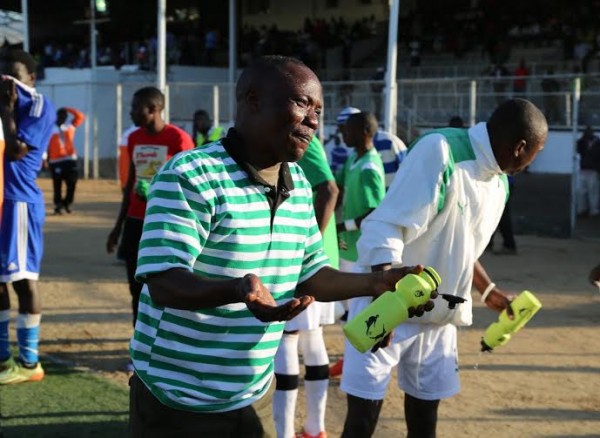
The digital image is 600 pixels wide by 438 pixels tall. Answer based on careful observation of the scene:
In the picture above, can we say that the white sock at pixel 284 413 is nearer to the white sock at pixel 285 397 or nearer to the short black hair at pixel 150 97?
the white sock at pixel 285 397

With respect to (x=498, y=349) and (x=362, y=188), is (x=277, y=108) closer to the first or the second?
(x=362, y=188)

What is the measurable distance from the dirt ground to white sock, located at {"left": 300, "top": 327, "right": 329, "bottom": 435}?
305mm

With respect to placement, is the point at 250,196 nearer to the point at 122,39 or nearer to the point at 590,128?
the point at 590,128

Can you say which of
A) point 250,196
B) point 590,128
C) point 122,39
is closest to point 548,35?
point 590,128

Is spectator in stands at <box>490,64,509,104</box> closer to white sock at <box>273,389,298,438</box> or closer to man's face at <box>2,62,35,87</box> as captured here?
man's face at <box>2,62,35,87</box>

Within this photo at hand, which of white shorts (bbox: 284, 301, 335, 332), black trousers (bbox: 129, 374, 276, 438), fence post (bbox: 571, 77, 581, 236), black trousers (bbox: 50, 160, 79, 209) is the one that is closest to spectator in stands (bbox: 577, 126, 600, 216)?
fence post (bbox: 571, 77, 581, 236)

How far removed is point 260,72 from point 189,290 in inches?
29.3

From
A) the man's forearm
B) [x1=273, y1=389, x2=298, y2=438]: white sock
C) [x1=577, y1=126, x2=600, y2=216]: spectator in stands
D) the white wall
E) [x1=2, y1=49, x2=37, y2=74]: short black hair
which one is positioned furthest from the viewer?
the white wall

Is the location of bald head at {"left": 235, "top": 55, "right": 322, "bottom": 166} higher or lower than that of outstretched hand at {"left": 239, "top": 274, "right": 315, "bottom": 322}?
higher

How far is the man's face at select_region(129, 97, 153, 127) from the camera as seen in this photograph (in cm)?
620

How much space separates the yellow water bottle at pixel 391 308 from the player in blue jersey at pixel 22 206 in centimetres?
343

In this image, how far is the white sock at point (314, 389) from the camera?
17.0ft

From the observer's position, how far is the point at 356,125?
6.34 meters

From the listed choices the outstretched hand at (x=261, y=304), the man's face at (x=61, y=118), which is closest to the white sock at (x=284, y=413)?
the outstretched hand at (x=261, y=304)
